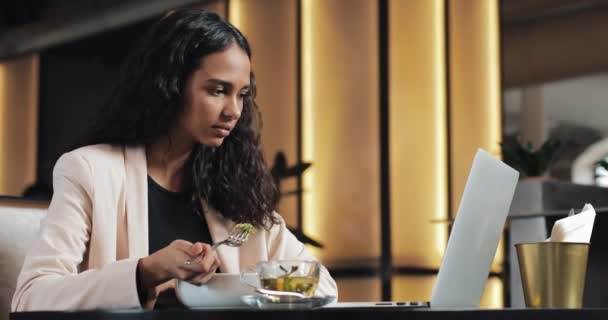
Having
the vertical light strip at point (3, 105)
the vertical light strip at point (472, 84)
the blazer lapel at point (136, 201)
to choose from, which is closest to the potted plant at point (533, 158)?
the vertical light strip at point (472, 84)

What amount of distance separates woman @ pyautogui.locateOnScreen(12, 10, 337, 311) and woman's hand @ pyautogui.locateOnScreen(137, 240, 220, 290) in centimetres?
23

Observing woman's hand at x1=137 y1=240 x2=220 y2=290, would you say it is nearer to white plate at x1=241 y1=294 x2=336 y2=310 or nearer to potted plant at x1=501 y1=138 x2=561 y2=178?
white plate at x1=241 y1=294 x2=336 y2=310

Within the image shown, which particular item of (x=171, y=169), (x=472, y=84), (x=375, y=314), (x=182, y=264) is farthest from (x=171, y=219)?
(x=472, y=84)

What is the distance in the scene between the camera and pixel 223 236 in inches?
74.9

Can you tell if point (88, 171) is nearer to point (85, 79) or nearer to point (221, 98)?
point (221, 98)

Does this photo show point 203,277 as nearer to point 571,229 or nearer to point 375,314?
point 375,314

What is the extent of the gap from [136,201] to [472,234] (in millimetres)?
729

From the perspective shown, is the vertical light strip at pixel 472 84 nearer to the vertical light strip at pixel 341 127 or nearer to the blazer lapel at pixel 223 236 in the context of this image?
the vertical light strip at pixel 341 127

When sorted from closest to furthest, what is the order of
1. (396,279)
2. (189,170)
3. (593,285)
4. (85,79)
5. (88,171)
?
(88,171), (189,170), (593,285), (396,279), (85,79)

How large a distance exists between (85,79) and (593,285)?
5067 millimetres

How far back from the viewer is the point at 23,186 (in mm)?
7031

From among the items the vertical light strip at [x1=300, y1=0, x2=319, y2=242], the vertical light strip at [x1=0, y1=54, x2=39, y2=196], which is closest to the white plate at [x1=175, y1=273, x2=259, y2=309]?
the vertical light strip at [x1=300, y1=0, x2=319, y2=242]

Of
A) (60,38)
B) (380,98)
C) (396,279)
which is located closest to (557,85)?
(380,98)

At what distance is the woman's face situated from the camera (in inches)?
71.4
